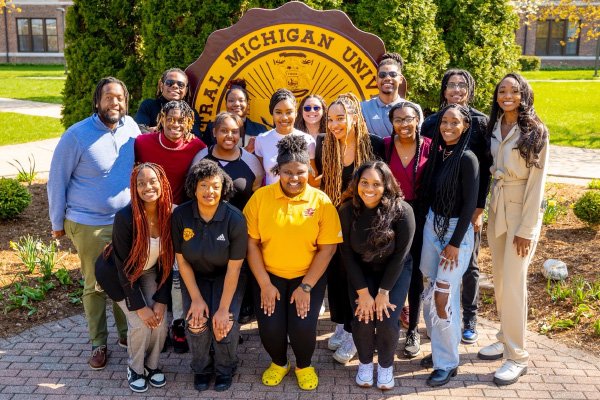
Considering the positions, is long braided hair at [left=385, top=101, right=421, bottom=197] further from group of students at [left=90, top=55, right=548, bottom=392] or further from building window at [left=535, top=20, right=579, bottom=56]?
building window at [left=535, top=20, right=579, bottom=56]

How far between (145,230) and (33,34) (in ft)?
136

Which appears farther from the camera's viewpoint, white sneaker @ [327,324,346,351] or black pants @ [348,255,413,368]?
white sneaker @ [327,324,346,351]

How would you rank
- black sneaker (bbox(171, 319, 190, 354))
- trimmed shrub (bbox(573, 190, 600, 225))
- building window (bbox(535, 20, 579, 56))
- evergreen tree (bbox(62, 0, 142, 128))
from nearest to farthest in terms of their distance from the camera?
black sneaker (bbox(171, 319, 190, 354)), trimmed shrub (bbox(573, 190, 600, 225)), evergreen tree (bbox(62, 0, 142, 128)), building window (bbox(535, 20, 579, 56))

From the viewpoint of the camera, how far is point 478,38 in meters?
7.22

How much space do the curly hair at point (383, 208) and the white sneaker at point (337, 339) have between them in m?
0.93

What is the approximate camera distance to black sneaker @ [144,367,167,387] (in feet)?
13.4

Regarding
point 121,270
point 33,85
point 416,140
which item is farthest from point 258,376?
point 33,85

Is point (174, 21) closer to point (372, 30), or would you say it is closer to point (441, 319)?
point (372, 30)

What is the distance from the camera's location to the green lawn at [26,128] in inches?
515

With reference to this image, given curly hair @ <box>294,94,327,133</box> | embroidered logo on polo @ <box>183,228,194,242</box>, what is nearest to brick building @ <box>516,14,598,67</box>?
curly hair @ <box>294,94,327,133</box>

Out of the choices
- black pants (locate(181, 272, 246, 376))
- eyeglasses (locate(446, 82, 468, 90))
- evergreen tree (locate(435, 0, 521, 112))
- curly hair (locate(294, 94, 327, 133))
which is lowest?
black pants (locate(181, 272, 246, 376))

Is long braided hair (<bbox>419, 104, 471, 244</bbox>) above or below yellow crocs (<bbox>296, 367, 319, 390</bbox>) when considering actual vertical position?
above

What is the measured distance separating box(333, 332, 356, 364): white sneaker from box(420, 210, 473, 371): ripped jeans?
59 centimetres

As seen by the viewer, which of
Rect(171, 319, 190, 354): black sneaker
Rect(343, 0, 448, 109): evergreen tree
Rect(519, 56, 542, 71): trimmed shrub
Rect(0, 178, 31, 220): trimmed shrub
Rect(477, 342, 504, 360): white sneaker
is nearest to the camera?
Rect(477, 342, 504, 360): white sneaker
